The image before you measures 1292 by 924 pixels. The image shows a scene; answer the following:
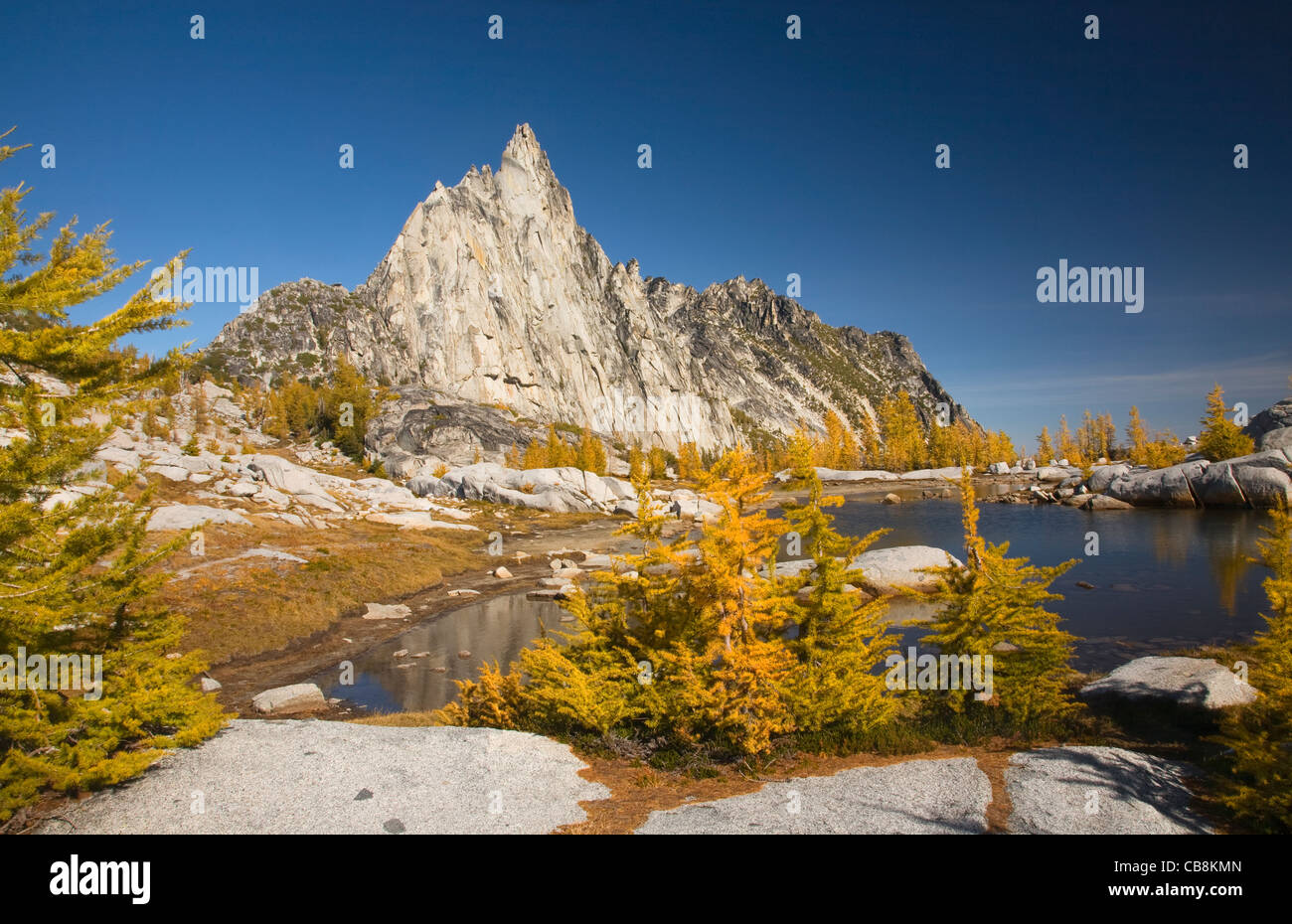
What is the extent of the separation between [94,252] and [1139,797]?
2166 centimetres

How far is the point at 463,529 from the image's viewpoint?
61750 mm

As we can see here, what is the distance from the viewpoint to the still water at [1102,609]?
2473 cm

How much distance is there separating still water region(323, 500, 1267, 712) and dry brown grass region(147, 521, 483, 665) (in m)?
5.26

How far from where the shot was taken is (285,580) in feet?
113

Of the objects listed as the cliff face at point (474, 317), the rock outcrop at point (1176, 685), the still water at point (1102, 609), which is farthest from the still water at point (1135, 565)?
the cliff face at point (474, 317)

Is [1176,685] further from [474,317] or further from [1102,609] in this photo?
[474,317]

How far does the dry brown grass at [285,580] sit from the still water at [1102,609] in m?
5.26

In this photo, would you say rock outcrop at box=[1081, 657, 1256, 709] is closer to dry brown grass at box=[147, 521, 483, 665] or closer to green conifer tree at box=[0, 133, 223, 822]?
green conifer tree at box=[0, 133, 223, 822]

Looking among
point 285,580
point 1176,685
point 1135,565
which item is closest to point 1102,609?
point 1135,565

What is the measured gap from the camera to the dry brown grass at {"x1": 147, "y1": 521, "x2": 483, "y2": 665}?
93.8 feet

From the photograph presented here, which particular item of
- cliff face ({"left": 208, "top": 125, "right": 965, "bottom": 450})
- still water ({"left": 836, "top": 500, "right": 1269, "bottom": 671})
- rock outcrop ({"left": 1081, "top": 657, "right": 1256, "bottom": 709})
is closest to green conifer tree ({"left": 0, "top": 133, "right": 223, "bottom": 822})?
rock outcrop ({"left": 1081, "top": 657, "right": 1256, "bottom": 709})

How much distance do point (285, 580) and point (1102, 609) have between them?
44.5 m
